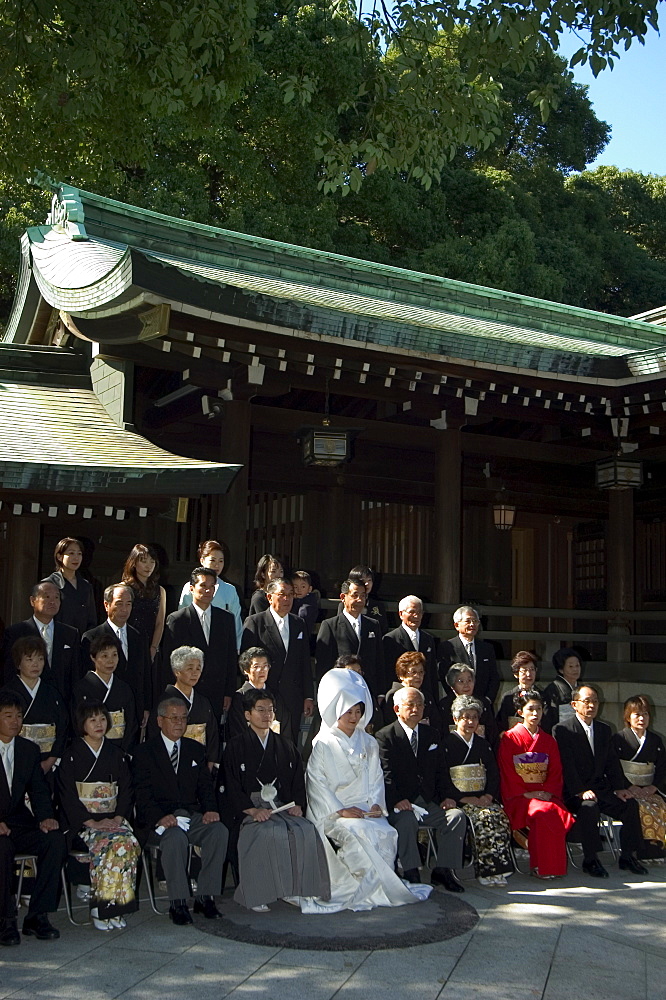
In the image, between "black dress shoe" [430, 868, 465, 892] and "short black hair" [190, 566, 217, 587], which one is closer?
"black dress shoe" [430, 868, 465, 892]

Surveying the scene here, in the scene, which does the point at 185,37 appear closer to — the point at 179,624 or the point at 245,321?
the point at 245,321

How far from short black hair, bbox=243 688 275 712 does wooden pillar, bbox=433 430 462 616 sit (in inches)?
163

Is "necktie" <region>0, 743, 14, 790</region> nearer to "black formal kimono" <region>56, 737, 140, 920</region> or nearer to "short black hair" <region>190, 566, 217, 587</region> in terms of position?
"black formal kimono" <region>56, 737, 140, 920</region>

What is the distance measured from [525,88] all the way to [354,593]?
24.7 metres

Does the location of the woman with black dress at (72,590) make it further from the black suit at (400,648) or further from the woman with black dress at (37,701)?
the black suit at (400,648)

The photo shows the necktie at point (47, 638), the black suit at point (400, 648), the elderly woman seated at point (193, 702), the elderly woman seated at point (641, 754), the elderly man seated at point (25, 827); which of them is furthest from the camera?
the black suit at point (400, 648)

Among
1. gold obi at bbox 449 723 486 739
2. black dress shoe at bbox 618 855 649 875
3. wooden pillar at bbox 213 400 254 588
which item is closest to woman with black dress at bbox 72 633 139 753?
gold obi at bbox 449 723 486 739

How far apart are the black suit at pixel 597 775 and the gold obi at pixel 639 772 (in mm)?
107

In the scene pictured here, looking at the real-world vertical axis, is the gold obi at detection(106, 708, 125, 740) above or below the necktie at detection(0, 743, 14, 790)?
above

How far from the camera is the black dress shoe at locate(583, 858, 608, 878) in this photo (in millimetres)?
7086

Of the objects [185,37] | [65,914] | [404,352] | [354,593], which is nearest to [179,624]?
[354,593]

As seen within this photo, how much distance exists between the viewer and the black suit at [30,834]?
17.8ft

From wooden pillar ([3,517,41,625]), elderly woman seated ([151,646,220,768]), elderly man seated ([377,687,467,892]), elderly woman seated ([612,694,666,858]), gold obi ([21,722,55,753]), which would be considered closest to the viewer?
gold obi ([21,722,55,753])

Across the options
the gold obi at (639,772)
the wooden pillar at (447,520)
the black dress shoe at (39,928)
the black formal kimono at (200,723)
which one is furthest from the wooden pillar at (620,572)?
the black dress shoe at (39,928)
